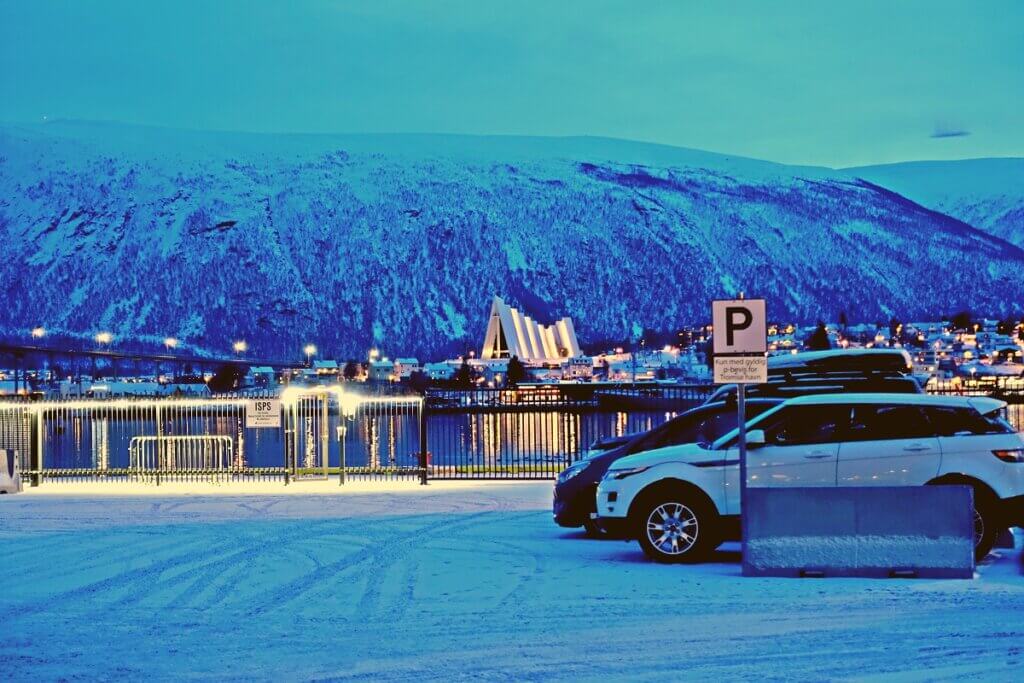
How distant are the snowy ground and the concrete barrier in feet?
0.92

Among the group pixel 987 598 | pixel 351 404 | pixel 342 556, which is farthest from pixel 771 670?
pixel 351 404

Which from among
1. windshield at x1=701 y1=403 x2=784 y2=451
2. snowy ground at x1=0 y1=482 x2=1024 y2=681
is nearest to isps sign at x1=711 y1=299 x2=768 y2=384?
windshield at x1=701 y1=403 x2=784 y2=451

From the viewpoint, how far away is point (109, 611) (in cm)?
1130

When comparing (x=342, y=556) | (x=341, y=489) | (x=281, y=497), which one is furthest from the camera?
(x=341, y=489)

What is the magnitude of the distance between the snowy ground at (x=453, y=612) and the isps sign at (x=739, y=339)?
1856 millimetres

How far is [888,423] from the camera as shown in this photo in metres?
13.3

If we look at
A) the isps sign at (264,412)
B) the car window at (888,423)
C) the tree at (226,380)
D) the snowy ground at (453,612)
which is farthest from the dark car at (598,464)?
the tree at (226,380)

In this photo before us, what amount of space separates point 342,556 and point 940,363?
18807 cm

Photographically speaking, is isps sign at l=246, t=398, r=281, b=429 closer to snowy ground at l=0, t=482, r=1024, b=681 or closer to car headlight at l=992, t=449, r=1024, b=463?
snowy ground at l=0, t=482, r=1024, b=681

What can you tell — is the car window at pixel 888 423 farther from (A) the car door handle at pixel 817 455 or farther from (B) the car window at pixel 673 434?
(B) the car window at pixel 673 434

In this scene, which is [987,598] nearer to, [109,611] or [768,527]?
[768,527]

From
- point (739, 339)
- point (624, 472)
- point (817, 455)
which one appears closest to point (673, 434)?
point (624, 472)

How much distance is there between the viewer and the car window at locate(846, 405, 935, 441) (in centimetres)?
1314

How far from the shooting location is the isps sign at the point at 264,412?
86.5 feet
